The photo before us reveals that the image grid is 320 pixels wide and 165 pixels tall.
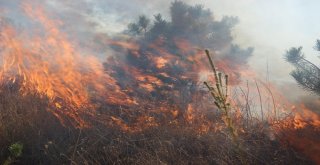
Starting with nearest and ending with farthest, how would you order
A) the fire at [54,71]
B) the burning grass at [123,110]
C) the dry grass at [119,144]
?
the dry grass at [119,144], the burning grass at [123,110], the fire at [54,71]

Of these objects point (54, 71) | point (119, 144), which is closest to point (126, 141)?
point (119, 144)

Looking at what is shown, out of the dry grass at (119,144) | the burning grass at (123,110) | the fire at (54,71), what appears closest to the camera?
the dry grass at (119,144)

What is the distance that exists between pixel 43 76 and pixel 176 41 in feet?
16.5

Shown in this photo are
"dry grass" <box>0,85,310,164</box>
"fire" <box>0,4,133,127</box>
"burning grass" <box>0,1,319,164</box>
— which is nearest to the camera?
"dry grass" <box>0,85,310,164</box>

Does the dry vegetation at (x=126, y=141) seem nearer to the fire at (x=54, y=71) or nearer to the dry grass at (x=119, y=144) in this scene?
the dry grass at (x=119, y=144)

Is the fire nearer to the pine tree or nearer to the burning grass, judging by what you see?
the burning grass

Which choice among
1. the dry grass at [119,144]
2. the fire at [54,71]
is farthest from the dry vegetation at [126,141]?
the fire at [54,71]

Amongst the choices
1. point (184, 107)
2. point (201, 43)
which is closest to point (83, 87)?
point (184, 107)

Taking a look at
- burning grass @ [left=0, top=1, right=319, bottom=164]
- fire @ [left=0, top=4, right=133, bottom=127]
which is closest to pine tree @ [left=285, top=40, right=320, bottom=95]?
burning grass @ [left=0, top=1, right=319, bottom=164]

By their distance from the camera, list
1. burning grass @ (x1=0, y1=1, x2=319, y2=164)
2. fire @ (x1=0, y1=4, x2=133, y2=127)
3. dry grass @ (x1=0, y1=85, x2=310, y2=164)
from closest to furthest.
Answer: dry grass @ (x1=0, y1=85, x2=310, y2=164) < burning grass @ (x1=0, y1=1, x2=319, y2=164) < fire @ (x1=0, y1=4, x2=133, y2=127)

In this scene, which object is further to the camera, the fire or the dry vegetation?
the fire

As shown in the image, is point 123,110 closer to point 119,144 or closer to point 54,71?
point 119,144

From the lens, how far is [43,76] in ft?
31.5

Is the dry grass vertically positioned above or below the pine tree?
below
